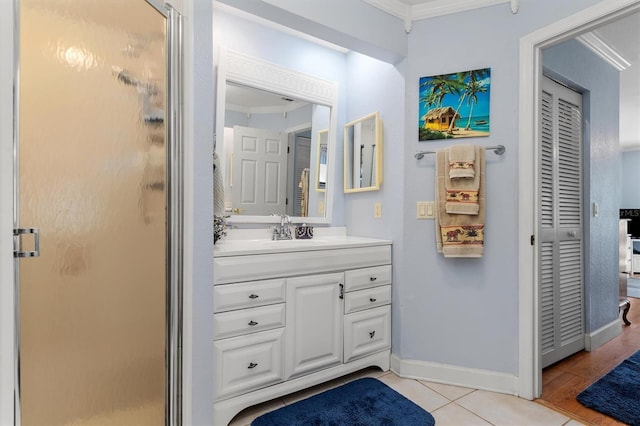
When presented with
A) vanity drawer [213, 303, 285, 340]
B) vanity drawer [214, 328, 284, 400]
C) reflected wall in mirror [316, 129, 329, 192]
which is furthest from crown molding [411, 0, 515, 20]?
vanity drawer [214, 328, 284, 400]

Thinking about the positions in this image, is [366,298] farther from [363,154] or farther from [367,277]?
[363,154]

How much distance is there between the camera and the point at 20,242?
890 mm

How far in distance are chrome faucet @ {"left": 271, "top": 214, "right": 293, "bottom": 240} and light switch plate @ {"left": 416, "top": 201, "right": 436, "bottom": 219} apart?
901mm

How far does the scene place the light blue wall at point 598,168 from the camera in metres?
2.58

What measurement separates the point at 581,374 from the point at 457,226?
55.2 inches

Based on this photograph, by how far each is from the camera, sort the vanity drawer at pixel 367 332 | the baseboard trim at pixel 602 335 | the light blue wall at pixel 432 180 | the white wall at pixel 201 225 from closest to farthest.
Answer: the white wall at pixel 201 225 → the light blue wall at pixel 432 180 → the vanity drawer at pixel 367 332 → the baseboard trim at pixel 602 335

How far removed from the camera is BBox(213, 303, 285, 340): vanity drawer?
166 centimetres

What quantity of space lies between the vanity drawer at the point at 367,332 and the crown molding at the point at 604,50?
8.23 feet

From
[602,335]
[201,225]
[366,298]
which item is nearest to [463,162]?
[366,298]

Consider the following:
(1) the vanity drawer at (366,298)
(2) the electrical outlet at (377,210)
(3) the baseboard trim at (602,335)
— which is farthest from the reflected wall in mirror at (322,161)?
(3) the baseboard trim at (602,335)

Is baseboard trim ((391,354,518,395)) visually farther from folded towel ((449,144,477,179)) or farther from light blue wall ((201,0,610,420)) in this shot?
folded towel ((449,144,477,179))

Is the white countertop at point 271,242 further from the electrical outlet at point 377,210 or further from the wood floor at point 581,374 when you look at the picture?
the wood floor at point 581,374

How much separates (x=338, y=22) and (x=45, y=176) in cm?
167

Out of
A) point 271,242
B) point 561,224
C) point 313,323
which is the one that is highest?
point 561,224
